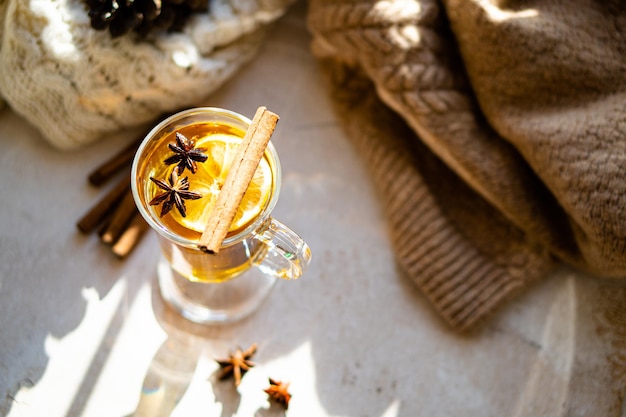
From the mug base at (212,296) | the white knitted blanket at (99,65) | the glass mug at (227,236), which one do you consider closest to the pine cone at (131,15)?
the white knitted blanket at (99,65)

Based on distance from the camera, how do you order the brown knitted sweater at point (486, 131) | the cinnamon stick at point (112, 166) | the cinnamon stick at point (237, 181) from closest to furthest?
the cinnamon stick at point (237, 181) → the brown knitted sweater at point (486, 131) → the cinnamon stick at point (112, 166)

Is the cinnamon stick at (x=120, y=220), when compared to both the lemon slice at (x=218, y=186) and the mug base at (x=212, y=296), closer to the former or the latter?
the mug base at (x=212, y=296)

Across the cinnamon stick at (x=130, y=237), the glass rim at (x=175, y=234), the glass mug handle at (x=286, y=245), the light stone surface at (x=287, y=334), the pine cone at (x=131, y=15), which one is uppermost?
the pine cone at (x=131, y=15)

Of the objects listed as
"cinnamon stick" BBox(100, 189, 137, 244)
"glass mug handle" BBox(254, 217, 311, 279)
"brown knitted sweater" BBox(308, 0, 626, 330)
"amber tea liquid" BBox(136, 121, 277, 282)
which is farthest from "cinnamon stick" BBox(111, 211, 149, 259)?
"brown knitted sweater" BBox(308, 0, 626, 330)

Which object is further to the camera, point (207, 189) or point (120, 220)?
point (120, 220)

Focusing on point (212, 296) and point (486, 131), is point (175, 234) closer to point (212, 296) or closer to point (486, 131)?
point (212, 296)

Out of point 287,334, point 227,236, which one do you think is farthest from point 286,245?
point 287,334
